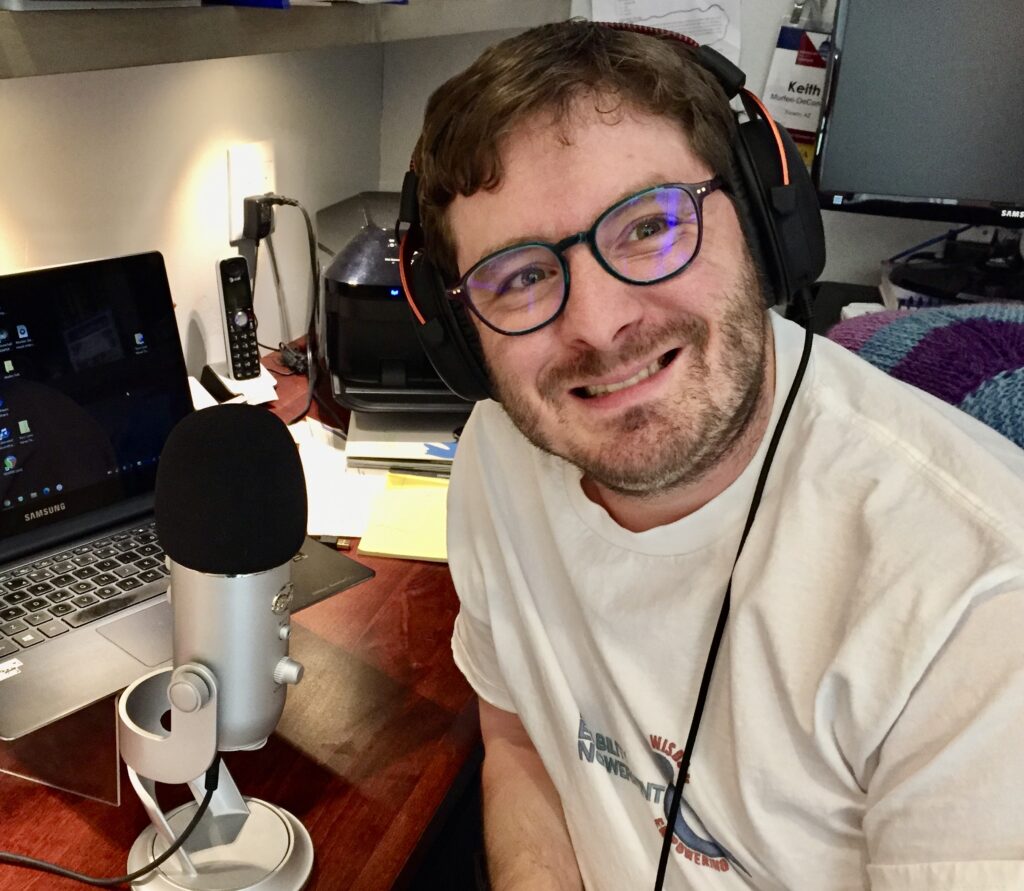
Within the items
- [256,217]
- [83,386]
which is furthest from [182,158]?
[83,386]

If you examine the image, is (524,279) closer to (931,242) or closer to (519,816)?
(519,816)

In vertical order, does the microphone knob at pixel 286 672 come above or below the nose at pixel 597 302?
below

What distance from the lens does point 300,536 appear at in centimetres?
66

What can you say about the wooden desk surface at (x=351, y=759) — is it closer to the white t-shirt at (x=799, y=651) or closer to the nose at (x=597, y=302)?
the white t-shirt at (x=799, y=651)

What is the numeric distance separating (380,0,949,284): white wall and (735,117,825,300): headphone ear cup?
1.06 meters

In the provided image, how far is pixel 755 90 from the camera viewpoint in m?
1.74

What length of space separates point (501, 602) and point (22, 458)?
0.53 meters

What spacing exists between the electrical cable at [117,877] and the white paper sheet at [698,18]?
1532 millimetres

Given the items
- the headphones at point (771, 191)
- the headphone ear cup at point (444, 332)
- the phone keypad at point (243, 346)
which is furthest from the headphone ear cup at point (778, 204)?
the phone keypad at point (243, 346)

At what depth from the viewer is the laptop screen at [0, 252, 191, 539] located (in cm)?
93

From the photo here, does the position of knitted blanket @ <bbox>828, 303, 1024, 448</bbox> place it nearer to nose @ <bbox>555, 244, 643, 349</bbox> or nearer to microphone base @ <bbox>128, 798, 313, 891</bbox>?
nose @ <bbox>555, 244, 643, 349</bbox>

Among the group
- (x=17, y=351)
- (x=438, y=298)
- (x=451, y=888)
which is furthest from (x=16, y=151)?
(x=451, y=888)

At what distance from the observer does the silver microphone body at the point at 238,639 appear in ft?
2.10

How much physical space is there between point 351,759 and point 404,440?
590 mm
